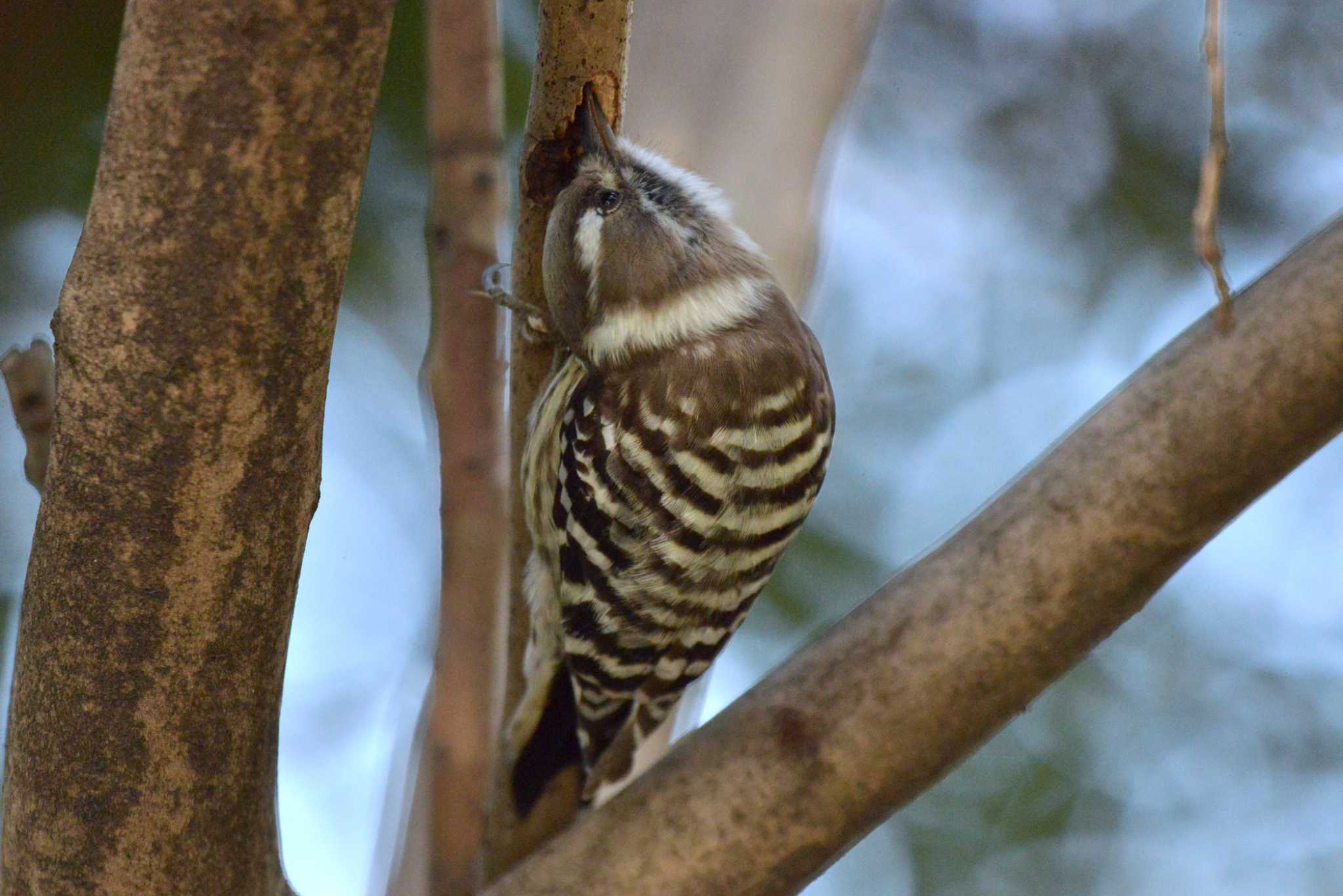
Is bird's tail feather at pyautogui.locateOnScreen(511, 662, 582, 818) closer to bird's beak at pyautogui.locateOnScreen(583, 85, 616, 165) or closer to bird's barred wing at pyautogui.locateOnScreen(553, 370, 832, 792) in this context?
bird's barred wing at pyautogui.locateOnScreen(553, 370, 832, 792)

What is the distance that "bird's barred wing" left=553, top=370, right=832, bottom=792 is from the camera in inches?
94.0

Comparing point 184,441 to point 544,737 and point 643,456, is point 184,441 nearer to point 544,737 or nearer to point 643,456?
point 643,456

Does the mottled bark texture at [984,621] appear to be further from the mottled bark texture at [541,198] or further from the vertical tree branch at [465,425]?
the vertical tree branch at [465,425]

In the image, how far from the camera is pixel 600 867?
1.92 meters

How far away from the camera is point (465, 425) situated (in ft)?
8.56

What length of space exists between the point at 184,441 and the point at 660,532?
107cm

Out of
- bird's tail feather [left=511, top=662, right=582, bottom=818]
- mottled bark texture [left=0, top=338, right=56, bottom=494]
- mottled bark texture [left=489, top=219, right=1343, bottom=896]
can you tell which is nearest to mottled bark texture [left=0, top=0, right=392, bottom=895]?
mottled bark texture [left=0, top=338, right=56, bottom=494]

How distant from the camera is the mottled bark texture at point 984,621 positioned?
5.56 ft

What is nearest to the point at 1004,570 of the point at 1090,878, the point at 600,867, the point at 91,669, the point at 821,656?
the point at 821,656

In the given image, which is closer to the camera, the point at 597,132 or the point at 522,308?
the point at 597,132

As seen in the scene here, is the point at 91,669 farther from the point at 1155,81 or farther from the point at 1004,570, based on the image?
the point at 1155,81

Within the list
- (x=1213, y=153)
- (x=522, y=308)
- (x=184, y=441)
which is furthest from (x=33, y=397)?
(x=1213, y=153)

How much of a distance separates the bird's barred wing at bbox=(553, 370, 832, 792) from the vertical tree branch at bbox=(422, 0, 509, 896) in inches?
9.5

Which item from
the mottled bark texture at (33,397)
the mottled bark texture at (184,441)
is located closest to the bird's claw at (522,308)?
the mottled bark texture at (33,397)
